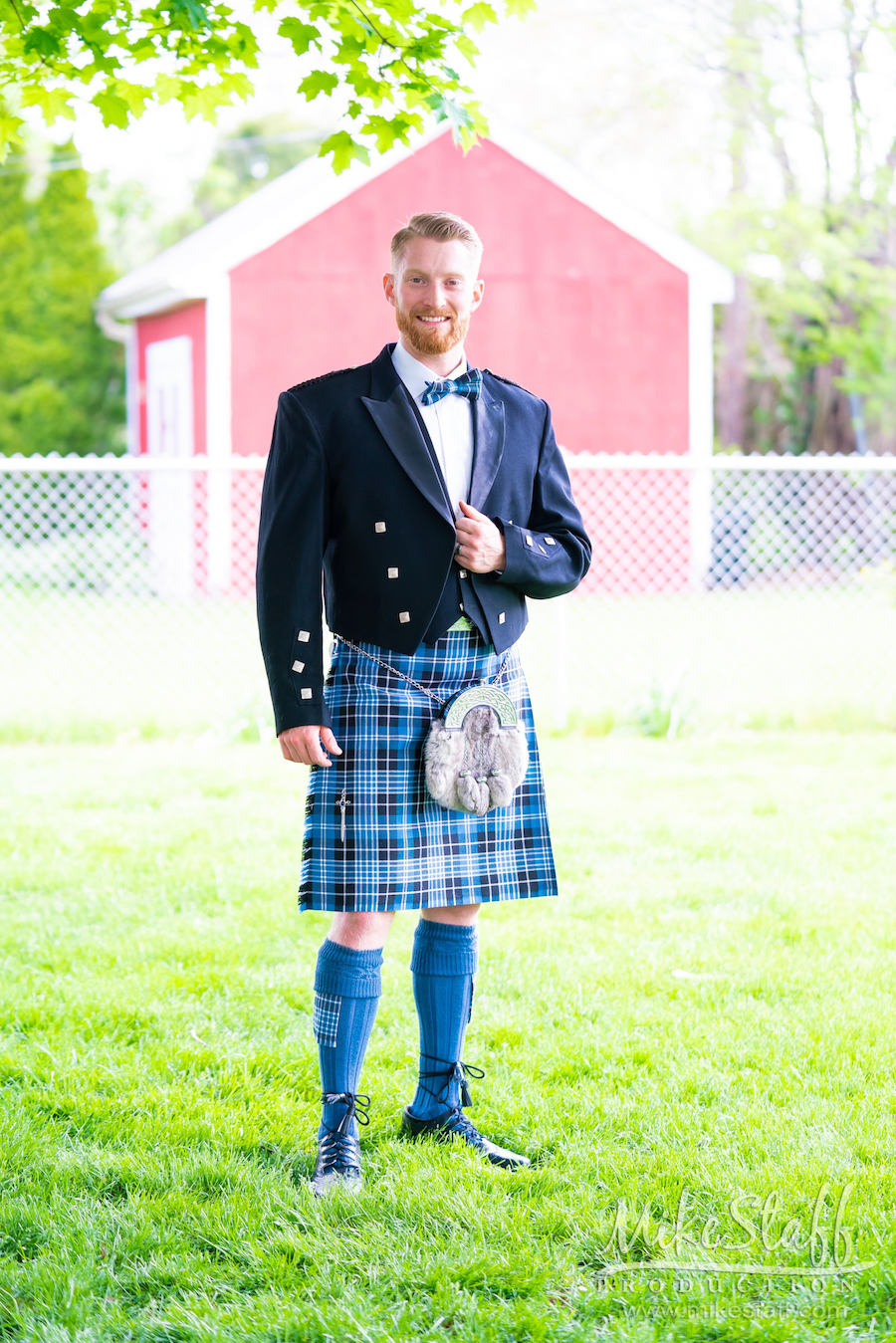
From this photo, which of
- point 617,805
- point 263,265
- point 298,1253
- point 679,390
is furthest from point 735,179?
point 298,1253

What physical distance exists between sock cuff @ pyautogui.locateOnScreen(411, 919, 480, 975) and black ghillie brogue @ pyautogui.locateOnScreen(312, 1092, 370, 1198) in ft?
0.97

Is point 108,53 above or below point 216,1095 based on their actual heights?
above

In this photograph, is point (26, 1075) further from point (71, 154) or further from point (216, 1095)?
point (71, 154)

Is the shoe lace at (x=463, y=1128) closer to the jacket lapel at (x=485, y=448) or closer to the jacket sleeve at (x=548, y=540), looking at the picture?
the jacket sleeve at (x=548, y=540)

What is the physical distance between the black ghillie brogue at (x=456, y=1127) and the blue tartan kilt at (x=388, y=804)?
1.27ft

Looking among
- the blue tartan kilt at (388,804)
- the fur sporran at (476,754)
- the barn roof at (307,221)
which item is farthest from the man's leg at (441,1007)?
the barn roof at (307,221)

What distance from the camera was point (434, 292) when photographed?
2.64 meters

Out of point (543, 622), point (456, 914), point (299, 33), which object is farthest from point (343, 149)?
point (543, 622)

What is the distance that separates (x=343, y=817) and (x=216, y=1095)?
0.78 metres

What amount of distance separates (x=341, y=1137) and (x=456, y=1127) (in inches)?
10.0

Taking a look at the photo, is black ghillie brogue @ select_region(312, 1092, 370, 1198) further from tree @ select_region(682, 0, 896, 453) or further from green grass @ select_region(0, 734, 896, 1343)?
tree @ select_region(682, 0, 896, 453)

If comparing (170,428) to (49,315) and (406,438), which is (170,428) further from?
Result: (406,438)

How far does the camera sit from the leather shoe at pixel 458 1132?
2740mm

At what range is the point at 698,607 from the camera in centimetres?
1240
